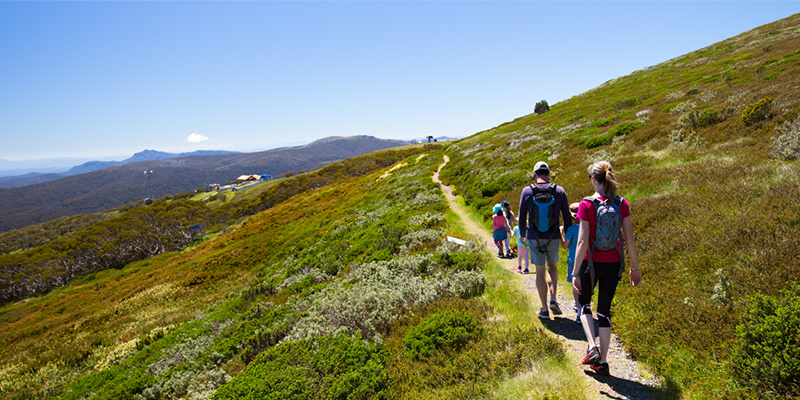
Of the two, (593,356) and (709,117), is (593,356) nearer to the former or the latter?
(593,356)

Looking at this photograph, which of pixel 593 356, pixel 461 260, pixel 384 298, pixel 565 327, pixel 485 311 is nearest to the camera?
pixel 593 356

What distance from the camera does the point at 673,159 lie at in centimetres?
1228

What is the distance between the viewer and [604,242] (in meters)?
4.09

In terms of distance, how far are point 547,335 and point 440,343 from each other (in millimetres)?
1817

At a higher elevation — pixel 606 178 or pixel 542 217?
pixel 606 178

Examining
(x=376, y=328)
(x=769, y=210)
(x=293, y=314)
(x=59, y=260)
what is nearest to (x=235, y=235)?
(x=59, y=260)

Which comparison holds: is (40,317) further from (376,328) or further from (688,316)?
(688,316)

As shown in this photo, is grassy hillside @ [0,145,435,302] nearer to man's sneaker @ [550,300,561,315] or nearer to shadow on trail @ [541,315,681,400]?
man's sneaker @ [550,300,561,315]

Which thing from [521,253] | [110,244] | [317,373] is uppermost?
[521,253]

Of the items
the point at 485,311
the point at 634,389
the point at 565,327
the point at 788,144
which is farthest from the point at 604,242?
the point at 788,144

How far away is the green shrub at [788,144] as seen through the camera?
8281mm

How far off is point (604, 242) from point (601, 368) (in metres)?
1.77

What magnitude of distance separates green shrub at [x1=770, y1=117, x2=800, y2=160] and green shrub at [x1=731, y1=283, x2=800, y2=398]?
298 inches

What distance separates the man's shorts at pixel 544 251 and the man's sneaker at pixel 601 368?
1878 millimetres
